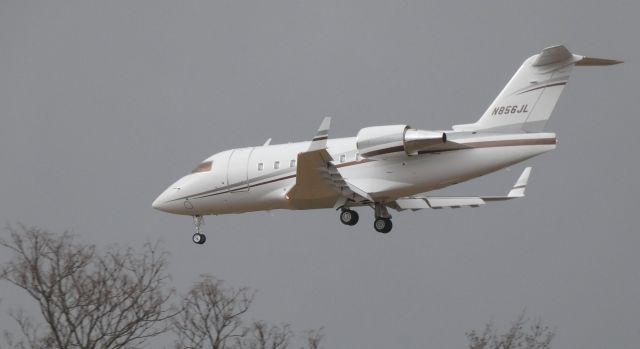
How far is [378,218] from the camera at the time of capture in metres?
38.9

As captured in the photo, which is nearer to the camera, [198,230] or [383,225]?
[383,225]

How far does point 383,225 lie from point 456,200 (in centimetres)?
356

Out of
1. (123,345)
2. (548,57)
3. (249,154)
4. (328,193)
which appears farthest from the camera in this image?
(249,154)

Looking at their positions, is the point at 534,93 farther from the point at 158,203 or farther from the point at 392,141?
the point at 158,203

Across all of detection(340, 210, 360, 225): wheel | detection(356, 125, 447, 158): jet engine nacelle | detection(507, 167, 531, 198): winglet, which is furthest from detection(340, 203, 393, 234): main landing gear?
detection(507, 167, 531, 198): winglet

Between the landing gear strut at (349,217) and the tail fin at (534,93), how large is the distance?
5125 mm

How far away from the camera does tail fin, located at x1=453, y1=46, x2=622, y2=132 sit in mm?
34438

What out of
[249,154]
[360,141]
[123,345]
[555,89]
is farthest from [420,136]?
[123,345]

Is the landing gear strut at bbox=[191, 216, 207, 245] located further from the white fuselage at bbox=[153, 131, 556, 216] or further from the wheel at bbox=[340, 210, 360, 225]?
the wheel at bbox=[340, 210, 360, 225]

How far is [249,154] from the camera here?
39750 millimetres

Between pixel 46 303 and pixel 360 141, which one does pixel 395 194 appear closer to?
pixel 360 141

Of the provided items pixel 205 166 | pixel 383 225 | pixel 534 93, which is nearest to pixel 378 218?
pixel 383 225

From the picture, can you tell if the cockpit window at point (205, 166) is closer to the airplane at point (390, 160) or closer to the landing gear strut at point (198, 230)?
the airplane at point (390, 160)

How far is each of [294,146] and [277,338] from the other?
10102mm
